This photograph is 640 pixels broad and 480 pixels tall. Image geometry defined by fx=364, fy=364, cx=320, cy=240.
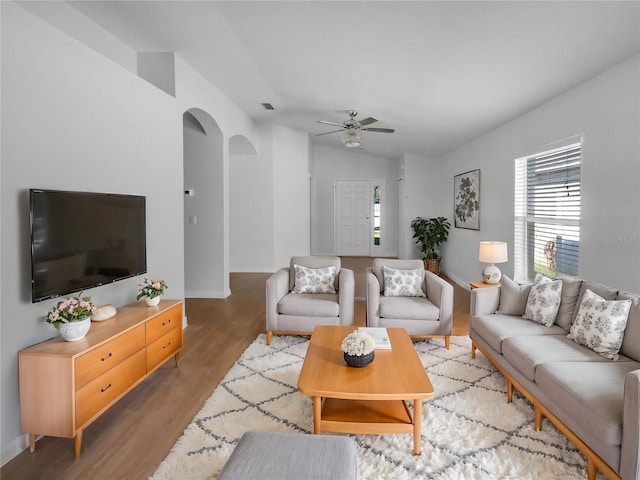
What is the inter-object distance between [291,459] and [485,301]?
2.37 metres

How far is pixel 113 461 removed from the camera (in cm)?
193

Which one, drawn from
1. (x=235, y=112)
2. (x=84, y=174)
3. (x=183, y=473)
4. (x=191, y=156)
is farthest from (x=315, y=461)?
(x=235, y=112)

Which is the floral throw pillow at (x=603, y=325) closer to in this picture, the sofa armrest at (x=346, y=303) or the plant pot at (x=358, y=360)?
the plant pot at (x=358, y=360)

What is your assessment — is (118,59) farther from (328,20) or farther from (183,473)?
(183,473)

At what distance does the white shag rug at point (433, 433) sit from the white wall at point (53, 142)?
1.05 meters

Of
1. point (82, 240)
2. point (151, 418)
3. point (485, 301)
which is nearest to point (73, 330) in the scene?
point (82, 240)

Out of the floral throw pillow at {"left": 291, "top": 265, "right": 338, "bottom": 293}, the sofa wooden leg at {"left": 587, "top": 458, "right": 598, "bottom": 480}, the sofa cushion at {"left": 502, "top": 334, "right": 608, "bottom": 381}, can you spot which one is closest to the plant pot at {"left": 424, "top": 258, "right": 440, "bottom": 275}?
the floral throw pillow at {"left": 291, "top": 265, "right": 338, "bottom": 293}

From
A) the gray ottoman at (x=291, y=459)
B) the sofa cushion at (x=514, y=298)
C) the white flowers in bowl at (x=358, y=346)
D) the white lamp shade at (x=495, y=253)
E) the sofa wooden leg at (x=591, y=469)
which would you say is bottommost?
the sofa wooden leg at (x=591, y=469)

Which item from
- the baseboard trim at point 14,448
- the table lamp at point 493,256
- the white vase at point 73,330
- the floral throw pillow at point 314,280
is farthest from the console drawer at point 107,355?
the table lamp at point 493,256

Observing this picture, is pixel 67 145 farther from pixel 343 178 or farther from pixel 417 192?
pixel 343 178

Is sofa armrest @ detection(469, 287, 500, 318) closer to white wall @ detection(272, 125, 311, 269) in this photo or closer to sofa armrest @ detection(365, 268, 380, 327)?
sofa armrest @ detection(365, 268, 380, 327)

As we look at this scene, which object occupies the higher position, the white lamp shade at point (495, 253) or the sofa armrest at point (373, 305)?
the white lamp shade at point (495, 253)

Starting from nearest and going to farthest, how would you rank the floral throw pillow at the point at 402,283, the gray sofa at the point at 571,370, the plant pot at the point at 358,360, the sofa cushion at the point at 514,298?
the gray sofa at the point at 571,370, the plant pot at the point at 358,360, the sofa cushion at the point at 514,298, the floral throw pillow at the point at 402,283

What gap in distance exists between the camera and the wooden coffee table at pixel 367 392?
6.29 ft
